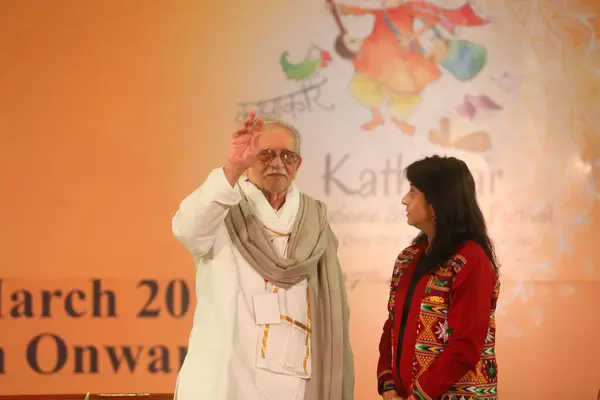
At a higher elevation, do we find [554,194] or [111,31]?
[111,31]

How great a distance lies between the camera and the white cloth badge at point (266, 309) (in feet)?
6.12

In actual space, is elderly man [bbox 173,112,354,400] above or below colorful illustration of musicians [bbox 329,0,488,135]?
below

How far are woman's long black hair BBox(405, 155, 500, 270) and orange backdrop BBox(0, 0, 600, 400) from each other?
138 centimetres

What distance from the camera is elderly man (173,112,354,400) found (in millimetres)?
1785

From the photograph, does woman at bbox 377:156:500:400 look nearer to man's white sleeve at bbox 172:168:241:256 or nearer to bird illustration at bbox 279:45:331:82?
man's white sleeve at bbox 172:168:241:256

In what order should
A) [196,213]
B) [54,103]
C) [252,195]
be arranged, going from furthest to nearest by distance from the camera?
[54,103] → [252,195] → [196,213]

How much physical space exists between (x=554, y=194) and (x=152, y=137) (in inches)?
81.9

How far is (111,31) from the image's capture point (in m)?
3.01

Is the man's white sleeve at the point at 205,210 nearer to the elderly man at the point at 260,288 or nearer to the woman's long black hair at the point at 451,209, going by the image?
the elderly man at the point at 260,288

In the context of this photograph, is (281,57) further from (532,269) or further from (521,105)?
(532,269)

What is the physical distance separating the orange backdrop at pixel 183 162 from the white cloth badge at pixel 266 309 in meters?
1.26

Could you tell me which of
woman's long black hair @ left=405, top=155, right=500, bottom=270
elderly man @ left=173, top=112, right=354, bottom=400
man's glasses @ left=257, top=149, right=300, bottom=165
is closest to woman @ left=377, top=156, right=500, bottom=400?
woman's long black hair @ left=405, top=155, right=500, bottom=270

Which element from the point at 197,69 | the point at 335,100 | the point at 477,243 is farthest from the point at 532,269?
the point at 197,69

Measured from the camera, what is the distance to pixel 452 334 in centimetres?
164
